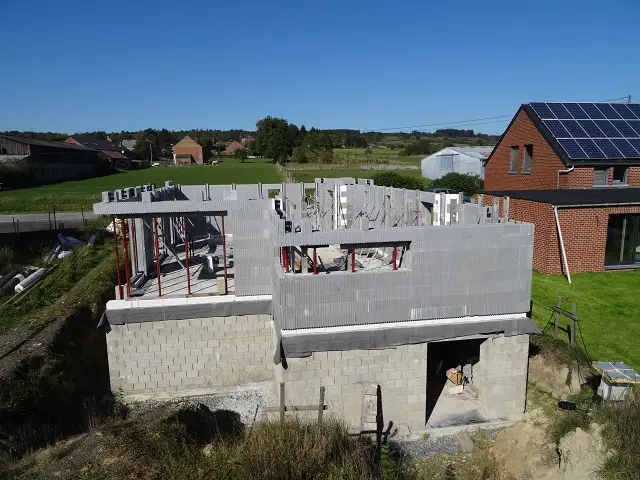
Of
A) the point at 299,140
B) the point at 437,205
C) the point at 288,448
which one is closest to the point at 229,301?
the point at 288,448

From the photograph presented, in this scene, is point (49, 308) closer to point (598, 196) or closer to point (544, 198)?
point (544, 198)

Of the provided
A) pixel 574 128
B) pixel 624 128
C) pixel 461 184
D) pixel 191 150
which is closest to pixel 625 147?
pixel 624 128

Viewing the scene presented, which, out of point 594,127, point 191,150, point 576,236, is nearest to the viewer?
point 576,236

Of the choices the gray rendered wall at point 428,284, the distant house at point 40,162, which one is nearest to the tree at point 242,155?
the distant house at point 40,162

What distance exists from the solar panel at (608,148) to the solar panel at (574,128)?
656mm

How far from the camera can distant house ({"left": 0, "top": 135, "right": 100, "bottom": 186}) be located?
48.3m

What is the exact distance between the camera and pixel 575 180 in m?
20.2

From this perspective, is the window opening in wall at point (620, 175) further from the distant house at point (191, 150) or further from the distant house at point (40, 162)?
the distant house at point (191, 150)

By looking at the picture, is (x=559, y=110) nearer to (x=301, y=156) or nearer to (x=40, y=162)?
(x=40, y=162)

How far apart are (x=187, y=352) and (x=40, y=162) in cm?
4969

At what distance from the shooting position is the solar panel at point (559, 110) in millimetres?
22461

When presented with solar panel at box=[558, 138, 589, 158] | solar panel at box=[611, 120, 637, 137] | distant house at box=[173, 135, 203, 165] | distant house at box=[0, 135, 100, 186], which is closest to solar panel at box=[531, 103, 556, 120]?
solar panel at box=[558, 138, 589, 158]

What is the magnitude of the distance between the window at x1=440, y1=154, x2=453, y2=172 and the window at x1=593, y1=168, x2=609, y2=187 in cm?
3232

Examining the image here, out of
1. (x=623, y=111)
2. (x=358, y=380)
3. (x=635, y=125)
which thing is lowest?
(x=358, y=380)
